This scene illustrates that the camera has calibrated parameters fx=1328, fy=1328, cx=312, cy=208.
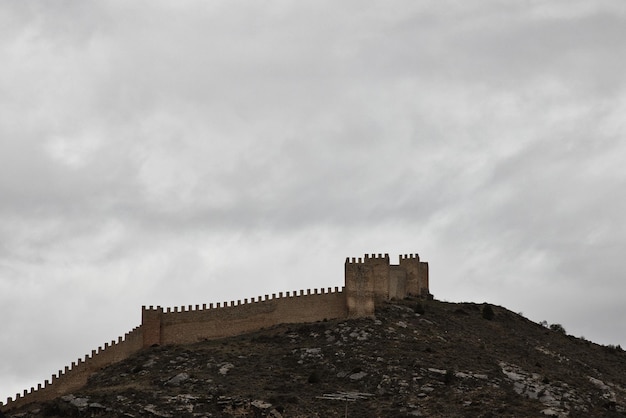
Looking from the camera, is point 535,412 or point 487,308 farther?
point 487,308

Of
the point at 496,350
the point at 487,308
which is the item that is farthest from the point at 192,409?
the point at 487,308

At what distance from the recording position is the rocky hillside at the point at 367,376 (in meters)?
71.6

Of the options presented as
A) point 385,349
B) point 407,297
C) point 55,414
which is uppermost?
point 407,297

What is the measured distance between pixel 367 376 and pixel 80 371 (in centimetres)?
1776

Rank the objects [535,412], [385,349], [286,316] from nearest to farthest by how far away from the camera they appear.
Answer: [535,412] < [385,349] < [286,316]

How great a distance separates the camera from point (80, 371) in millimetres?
80250

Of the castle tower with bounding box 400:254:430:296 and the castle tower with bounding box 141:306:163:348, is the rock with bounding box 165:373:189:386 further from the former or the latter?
the castle tower with bounding box 400:254:430:296

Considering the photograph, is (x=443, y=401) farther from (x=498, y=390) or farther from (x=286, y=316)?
(x=286, y=316)

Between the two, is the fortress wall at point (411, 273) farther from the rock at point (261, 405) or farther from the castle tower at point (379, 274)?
the rock at point (261, 405)

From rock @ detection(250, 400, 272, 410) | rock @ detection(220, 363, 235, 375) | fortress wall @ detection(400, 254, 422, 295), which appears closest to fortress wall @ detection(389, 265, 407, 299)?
fortress wall @ detection(400, 254, 422, 295)

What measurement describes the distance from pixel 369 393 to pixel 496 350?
1202 centimetres

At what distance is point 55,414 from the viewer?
237 ft

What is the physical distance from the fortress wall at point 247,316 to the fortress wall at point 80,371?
235cm

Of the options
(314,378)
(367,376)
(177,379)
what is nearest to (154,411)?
(177,379)
